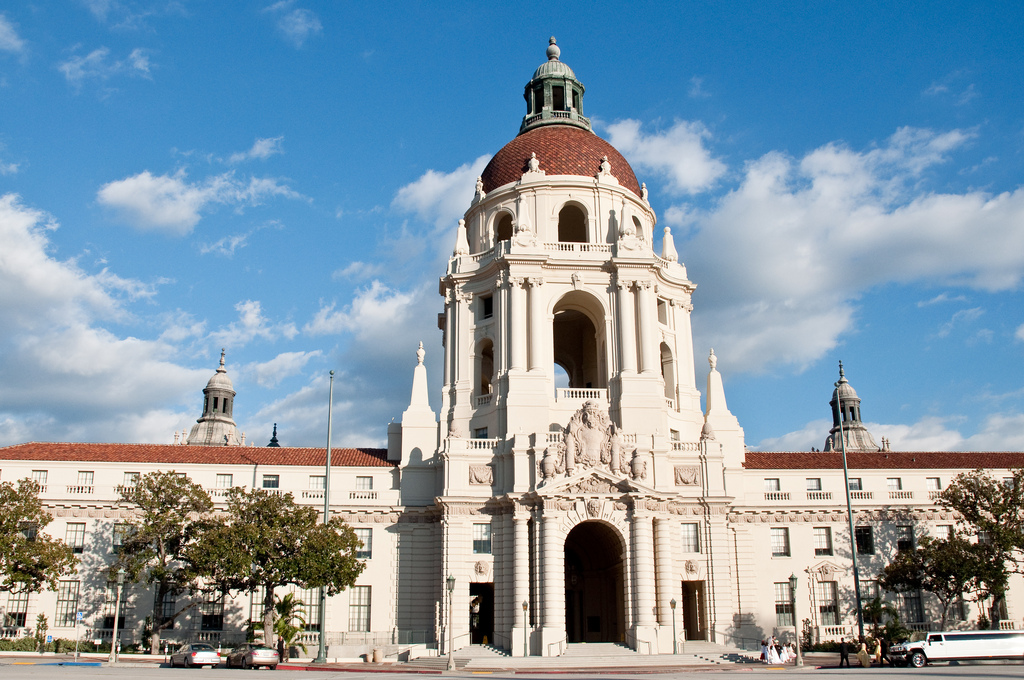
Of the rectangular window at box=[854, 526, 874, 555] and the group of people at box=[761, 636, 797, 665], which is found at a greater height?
the rectangular window at box=[854, 526, 874, 555]

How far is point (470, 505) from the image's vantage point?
174 feet

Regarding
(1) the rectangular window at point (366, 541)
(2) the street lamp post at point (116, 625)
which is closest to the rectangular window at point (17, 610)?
(2) the street lamp post at point (116, 625)

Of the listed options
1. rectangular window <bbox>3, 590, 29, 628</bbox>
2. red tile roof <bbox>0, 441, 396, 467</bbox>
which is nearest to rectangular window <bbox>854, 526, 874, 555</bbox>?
red tile roof <bbox>0, 441, 396, 467</bbox>

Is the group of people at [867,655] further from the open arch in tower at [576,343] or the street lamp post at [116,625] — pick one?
the street lamp post at [116,625]

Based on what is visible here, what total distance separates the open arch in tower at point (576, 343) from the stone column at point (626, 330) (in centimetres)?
361

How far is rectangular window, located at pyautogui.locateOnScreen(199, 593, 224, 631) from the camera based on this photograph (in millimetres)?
53125

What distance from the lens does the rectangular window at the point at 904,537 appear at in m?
57.6

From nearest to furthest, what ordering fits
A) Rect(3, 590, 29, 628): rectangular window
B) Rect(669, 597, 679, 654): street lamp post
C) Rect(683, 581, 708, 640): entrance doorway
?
1. Rect(669, 597, 679, 654): street lamp post
2. Rect(3, 590, 29, 628): rectangular window
3. Rect(683, 581, 708, 640): entrance doorway

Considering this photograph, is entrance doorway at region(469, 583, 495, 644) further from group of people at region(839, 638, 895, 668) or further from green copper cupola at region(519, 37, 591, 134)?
green copper cupola at region(519, 37, 591, 134)

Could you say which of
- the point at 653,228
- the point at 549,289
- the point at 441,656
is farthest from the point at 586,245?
the point at 441,656

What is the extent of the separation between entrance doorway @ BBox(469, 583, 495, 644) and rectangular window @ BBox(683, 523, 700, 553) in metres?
11.9

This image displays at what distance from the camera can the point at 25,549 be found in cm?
4659

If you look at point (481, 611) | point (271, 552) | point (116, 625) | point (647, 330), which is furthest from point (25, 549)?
point (647, 330)

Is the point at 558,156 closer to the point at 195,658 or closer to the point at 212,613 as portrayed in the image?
the point at 212,613
